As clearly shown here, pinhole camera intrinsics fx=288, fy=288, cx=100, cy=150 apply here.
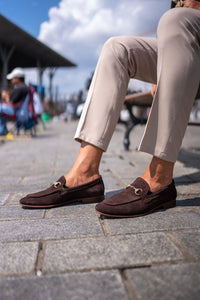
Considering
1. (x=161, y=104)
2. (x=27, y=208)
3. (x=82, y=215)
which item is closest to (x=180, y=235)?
(x=82, y=215)

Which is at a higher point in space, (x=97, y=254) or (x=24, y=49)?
(x=24, y=49)

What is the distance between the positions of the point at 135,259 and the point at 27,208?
0.71 meters

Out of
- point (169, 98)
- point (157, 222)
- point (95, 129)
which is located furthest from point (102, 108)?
A: point (157, 222)

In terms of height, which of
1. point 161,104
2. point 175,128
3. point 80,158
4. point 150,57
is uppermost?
point 150,57

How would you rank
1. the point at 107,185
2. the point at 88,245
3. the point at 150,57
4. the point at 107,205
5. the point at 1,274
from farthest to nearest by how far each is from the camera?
the point at 107,185 < the point at 150,57 < the point at 107,205 < the point at 88,245 < the point at 1,274

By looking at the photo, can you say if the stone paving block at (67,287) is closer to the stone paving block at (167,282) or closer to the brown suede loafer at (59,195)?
the stone paving block at (167,282)

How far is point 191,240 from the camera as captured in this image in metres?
0.99

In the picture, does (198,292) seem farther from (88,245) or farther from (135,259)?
(88,245)

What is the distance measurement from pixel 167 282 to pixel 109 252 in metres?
0.22

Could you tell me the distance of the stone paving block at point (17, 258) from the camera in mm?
818

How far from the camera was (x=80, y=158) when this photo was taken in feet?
4.53

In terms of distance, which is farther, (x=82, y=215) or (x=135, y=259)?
(x=82, y=215)

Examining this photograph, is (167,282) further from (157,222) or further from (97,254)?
Result: (157,222)

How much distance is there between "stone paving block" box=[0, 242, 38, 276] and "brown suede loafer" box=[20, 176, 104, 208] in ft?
1.23
